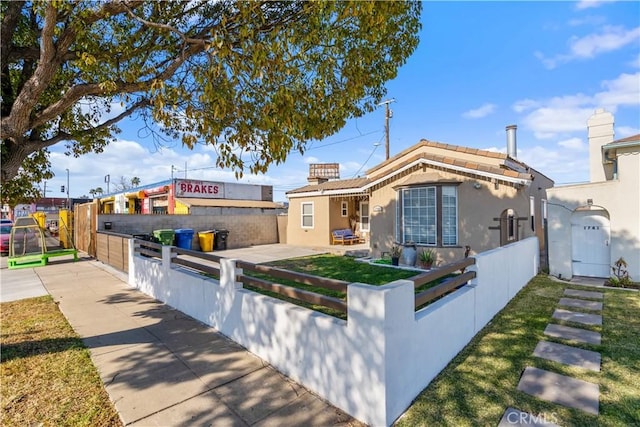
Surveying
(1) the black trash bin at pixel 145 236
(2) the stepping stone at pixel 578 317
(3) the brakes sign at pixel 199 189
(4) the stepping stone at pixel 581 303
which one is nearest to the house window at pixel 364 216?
(1) the black trash bin at pixel 145 236

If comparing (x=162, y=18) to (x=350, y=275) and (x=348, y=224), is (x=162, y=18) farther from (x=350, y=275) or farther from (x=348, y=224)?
(x=348, y=224)

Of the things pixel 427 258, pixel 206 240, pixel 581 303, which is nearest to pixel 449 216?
pixel 427 258

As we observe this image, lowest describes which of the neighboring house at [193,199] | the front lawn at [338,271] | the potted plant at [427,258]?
the front lawn at [338,271]

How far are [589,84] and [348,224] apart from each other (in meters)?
12.1

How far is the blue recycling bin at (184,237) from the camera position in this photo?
14.6 m

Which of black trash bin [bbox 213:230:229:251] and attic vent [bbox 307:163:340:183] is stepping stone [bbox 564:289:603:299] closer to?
black trash bin [bbox 213:230:229:251]

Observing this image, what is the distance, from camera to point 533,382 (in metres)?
3.47

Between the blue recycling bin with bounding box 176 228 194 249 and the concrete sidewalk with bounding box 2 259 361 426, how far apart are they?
850cm

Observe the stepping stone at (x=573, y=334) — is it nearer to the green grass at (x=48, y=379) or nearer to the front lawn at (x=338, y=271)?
the front lawn at (x=338, y=271)

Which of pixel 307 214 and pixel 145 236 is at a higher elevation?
pixel 307 214

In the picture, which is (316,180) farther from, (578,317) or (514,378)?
(514,378)

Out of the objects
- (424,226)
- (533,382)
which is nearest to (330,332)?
(533,382)

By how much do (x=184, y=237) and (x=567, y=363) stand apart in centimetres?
1456

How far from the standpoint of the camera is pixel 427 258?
1002 centimetres
